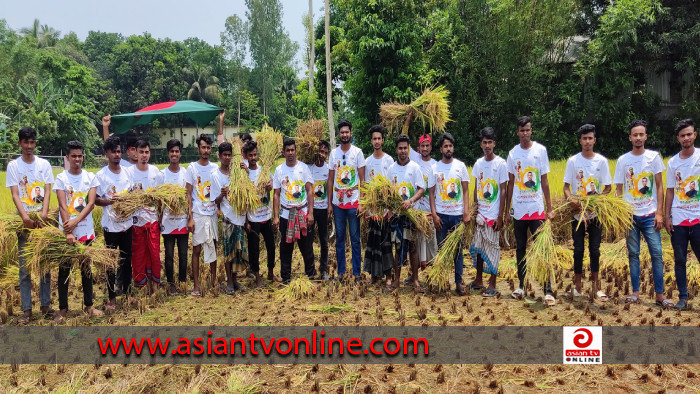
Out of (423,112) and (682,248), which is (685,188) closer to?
(682,248)

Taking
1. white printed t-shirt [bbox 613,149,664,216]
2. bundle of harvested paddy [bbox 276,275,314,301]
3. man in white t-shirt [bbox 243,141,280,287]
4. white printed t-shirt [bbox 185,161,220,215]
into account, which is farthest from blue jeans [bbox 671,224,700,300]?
white printed t-shirt [bbox 185,161,220,215]

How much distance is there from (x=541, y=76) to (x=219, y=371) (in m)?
18.7

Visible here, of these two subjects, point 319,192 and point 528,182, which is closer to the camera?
point 528,182

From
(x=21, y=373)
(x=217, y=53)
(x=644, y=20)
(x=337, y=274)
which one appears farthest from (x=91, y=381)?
(x=217, y=53)

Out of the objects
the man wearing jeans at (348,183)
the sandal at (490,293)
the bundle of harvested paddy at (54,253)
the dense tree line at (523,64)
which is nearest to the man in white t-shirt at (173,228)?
the bundle of harvested paddy at (54,253)

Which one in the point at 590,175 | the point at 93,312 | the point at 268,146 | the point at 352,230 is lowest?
the point at 93,312

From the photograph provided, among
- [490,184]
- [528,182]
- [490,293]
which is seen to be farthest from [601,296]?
[490,184]

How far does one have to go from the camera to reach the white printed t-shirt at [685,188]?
4992 millimetres

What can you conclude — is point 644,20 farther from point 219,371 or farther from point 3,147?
point 3,147

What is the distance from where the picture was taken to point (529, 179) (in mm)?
5332

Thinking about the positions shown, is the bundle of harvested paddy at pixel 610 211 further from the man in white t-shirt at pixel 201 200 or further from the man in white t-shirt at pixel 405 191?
the man in white t-shirt at pixel 201 200

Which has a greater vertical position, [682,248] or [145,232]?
[145,232]

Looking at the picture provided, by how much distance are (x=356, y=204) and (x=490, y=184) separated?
1.57 metres

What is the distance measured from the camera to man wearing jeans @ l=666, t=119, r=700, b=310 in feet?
16.4
